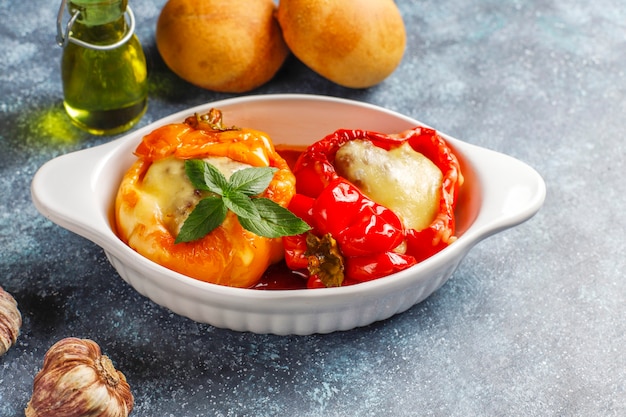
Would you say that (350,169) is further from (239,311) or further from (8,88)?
(8,88)

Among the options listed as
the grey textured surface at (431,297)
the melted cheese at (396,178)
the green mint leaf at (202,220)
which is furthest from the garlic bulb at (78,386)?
the melted cheese at (396,178)

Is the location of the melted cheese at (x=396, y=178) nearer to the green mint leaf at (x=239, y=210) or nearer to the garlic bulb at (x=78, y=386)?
the green mint leaf at (x=239, y=210)

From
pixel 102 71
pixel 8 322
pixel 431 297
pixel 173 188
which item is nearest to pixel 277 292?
pixel 173 188

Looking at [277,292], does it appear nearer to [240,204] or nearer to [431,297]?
[240,204]

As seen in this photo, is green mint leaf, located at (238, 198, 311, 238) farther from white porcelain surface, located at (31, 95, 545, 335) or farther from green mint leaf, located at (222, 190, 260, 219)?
white porcelain surface, located at (31, 95, 545, 335)

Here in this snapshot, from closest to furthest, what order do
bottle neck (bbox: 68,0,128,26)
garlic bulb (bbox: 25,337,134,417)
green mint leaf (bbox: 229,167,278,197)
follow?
1. garlic bulb (bbox: 25,337,134,417)
2. green mint leaf (bbox: 229,167,278,197)
3. bottle neck (bbox: 68,0,128,26)

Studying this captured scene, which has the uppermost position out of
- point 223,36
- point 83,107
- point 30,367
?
point 223,36

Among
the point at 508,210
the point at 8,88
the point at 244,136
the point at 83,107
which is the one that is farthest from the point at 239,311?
the point at 8,88

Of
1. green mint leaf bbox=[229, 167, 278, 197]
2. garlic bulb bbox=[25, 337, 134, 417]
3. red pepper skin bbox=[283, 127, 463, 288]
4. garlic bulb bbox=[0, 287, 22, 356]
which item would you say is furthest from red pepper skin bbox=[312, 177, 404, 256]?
garlic bulb bbox=[0, 287, 22, 356]
